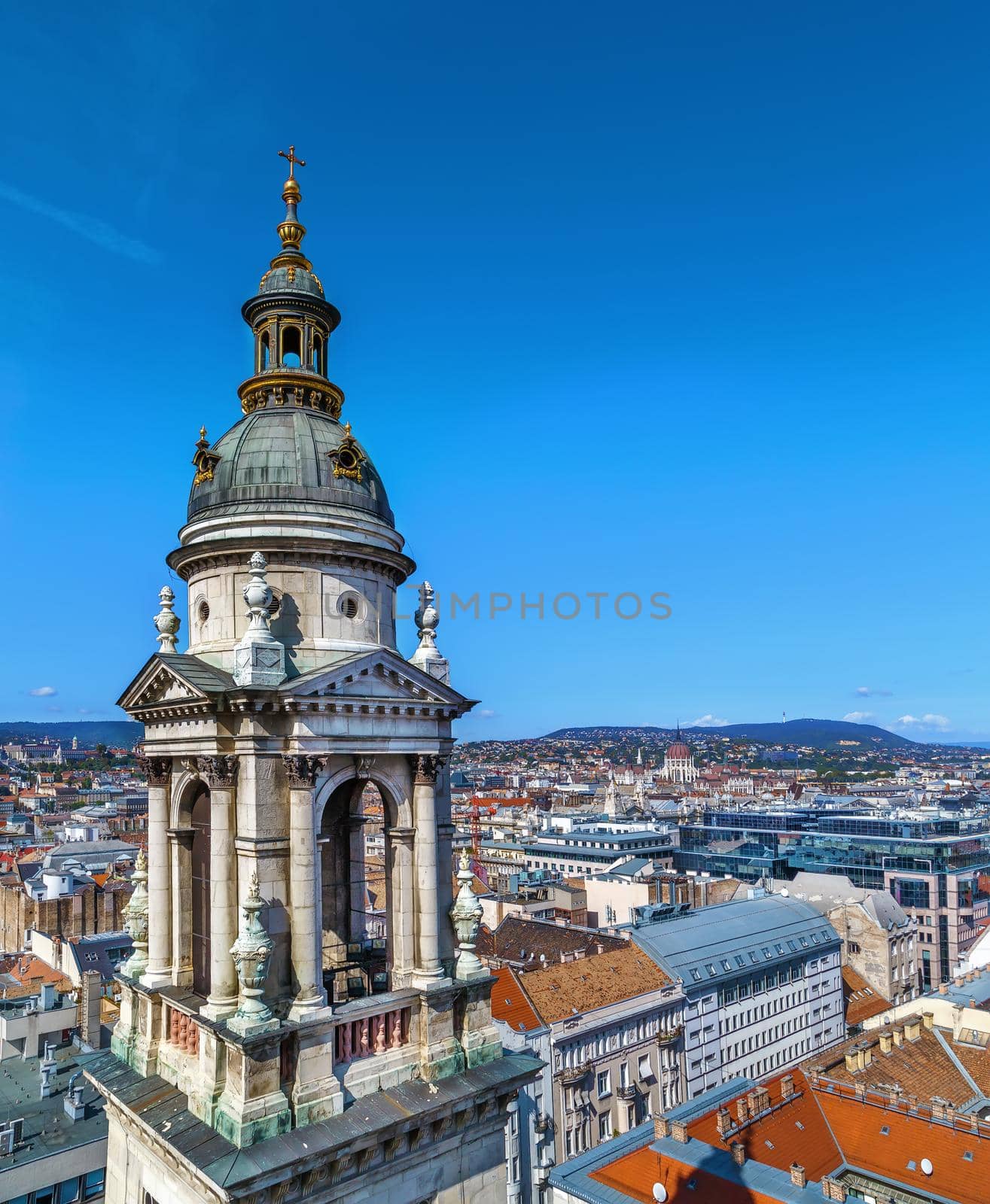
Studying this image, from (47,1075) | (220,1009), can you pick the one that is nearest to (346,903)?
(220,1009)

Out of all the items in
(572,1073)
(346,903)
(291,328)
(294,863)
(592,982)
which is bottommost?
(572,1073)

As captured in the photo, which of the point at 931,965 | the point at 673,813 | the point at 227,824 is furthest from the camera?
the point at 673,813

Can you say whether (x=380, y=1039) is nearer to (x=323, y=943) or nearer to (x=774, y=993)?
(x=323, y=943)

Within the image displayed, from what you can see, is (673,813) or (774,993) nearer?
(774,993)

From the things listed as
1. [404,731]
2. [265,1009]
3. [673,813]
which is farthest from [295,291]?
[673,813]

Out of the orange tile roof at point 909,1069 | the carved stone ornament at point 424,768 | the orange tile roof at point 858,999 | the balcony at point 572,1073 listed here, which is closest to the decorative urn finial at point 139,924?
the carved stone ornament at point 424,768

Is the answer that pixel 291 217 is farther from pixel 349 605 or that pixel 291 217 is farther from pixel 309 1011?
pixel 309 1011

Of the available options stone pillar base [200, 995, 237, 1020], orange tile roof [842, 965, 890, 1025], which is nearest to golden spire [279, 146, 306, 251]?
stone pillar base [200, 995, 237, 1020]
